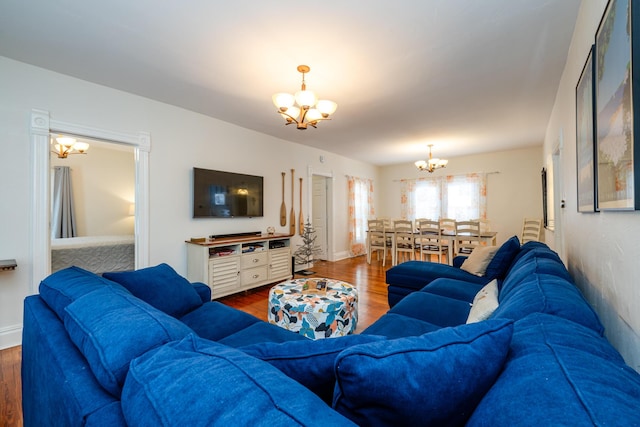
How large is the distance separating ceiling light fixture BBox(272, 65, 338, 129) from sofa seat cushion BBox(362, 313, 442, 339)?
191 centimetres

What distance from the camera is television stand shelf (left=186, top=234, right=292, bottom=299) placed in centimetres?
345

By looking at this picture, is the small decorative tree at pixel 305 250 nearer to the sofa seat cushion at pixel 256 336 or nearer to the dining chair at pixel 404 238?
the dining chair at pixel 404 238

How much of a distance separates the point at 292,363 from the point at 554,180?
4208 mm

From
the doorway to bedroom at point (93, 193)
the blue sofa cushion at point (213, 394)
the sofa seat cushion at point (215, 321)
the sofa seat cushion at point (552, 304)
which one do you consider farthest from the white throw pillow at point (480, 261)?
the doorway to bedroom at point (93, 193)

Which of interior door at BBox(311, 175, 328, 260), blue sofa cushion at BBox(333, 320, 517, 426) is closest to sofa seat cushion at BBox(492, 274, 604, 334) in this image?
blue sofa cushion at BBox(333, 320, 517, 426)

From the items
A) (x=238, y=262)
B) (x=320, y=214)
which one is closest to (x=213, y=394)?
(x=238, y=262)

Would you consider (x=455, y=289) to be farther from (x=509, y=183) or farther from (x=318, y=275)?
(x=509, y=183)

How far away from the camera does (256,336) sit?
1521 millimetres

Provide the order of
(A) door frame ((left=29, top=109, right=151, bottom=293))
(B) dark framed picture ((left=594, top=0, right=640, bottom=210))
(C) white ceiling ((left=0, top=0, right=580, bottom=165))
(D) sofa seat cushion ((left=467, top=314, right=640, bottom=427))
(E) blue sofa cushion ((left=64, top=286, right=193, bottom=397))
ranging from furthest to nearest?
(A) door frame ((left=29, top=109, right=151, bottom=293)) < (C) white ceiling ((left=0, top=0, right=580, bottom=165)) < (B) dark framed picture ((left=594, top=0, right=640, bottom=210)) < (E) blue sofa cushion ((left=64, top=286, right=193, bottom=397)) < (D) sofa seat cushion ((left=467, top=314, right=640, bottom=427))

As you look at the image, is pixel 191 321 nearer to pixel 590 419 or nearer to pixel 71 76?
pixel 590 419

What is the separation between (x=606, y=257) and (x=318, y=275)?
12.9ft

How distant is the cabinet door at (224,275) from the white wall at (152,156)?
49cm

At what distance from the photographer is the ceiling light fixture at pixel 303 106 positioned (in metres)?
2.45

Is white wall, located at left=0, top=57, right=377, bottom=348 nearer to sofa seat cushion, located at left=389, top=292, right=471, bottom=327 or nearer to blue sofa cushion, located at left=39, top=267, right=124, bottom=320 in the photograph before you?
blue sofa cushion, located at left=39, top=267, right=124, bottom=320
